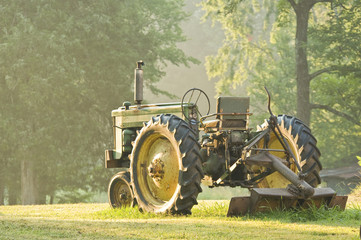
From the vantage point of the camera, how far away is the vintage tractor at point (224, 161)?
8.83 meters

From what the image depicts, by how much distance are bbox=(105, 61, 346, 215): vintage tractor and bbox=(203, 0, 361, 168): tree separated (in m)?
14.5

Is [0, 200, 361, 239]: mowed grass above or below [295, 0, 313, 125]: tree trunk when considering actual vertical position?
below

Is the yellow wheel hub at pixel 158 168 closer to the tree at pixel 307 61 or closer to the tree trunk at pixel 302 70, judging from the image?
the tree at pixel 307 61

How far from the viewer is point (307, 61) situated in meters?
29.9

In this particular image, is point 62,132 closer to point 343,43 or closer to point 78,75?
point 78,75

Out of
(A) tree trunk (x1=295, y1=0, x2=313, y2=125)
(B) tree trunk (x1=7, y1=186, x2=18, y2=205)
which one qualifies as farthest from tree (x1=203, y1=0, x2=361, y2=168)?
(B) tree trunk (x1=7, y1=186, x2=18, y2=205)

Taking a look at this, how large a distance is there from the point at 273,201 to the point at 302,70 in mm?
17822

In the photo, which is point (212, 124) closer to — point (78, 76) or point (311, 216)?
point (311, 216)

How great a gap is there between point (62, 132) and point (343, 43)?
10.9 metres

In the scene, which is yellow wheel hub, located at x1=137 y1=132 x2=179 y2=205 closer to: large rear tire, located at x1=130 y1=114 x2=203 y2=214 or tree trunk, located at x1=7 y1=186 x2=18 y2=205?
large rear tire, located at x1=130 y1=114 x2=203 y2=214

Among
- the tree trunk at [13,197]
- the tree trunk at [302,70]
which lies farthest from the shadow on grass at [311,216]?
the tree trunk at [13,197]

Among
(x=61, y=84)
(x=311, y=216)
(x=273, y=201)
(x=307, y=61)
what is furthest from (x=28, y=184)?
(x=311, y=216)

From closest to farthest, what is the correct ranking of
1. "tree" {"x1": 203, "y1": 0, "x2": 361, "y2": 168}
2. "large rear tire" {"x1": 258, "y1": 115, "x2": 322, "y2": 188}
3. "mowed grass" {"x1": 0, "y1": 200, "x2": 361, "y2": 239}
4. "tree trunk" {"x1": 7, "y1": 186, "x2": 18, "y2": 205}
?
1. "mowed grass" {"x1": 0, "y1": 200, "x2": 361, "y2": 239}
2. "large rear tire" {"x1": 258, "y1": 115, "x2": 322, "y2": 188}
3. "tree" {"x1": 203, "y1": 0, "x2": 361, "y2": 168}
4. "tree trunk" {"x1": 7, "y1": 186, "x2": 18, "y2": 205}

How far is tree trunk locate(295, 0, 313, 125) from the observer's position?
84.8 feet
